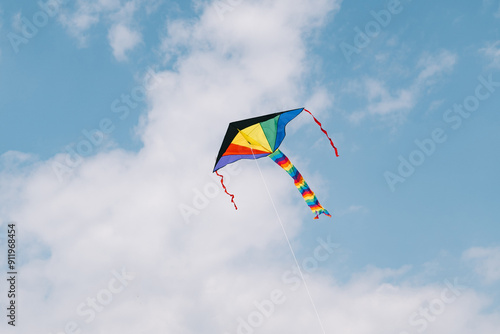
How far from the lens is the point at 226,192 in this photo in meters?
14.7

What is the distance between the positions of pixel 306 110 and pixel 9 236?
12.7m

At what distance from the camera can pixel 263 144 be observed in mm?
15727

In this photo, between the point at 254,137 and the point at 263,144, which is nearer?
the point at 254,137

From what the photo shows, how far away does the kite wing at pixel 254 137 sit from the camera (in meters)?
14.7

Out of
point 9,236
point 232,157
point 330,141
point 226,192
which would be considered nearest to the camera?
point 330,141

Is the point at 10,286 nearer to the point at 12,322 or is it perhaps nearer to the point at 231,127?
the point at 12,322

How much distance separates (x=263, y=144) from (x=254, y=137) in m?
0.54

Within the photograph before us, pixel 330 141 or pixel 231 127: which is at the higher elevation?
pixel 231 127

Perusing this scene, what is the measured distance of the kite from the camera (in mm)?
14750

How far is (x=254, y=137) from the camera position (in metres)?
15.4

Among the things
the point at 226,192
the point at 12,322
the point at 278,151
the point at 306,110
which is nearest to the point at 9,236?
the point at 12,322

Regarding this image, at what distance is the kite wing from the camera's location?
14.7 m

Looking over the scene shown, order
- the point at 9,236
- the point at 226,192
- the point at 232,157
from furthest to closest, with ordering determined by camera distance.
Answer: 1. the point at 9,236
2. the point at 232,157
3. the point at 226,192

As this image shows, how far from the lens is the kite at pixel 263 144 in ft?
48.4
